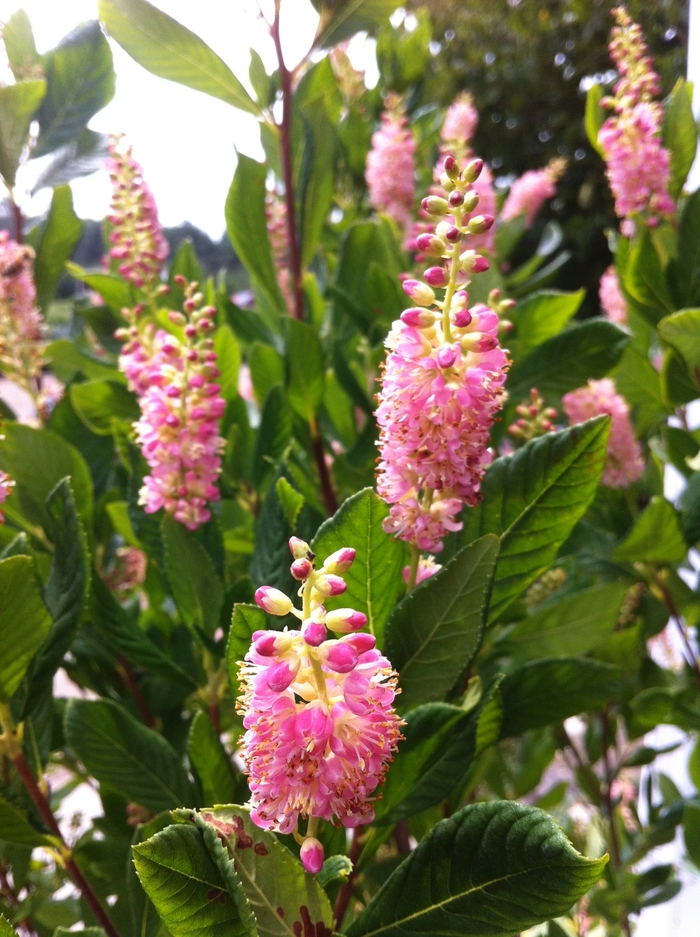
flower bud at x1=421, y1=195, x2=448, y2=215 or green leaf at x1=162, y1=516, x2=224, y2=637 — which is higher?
flower bud at x1=421, y1=195, x2=448, y2=215

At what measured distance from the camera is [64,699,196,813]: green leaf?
0.59m

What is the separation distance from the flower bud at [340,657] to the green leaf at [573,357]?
60 cm

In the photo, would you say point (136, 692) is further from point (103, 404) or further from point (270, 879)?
point (270, 879)

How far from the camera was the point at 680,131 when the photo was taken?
1015 millimetres

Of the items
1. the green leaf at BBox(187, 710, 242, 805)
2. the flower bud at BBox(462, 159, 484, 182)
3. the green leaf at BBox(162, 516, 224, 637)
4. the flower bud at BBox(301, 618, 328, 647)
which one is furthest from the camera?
the green leaf at BBox(162, 516, 224, 637)

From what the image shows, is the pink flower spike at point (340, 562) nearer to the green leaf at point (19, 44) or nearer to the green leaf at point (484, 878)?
the green leaf at point (484, 878)

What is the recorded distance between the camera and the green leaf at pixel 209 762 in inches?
21.1

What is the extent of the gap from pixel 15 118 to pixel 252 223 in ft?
1.27

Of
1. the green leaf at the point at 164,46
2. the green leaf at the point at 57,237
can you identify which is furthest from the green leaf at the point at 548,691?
the green leaf at the point at 57,237

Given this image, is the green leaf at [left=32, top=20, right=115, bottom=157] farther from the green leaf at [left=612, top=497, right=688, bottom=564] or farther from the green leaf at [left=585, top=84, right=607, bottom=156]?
the green leaf at [left=612, top=497, right=688, bottom=564]

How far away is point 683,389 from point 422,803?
A: 712mm

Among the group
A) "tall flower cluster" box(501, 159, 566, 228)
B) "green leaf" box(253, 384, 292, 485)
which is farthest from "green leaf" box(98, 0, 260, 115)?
"tall flower cluster" box(501, 159, 566, 228)

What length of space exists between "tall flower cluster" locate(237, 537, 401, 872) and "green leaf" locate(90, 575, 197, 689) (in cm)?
32

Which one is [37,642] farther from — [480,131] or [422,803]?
[480,131]
